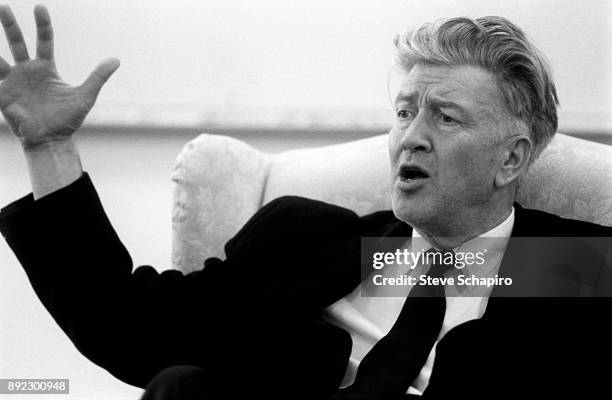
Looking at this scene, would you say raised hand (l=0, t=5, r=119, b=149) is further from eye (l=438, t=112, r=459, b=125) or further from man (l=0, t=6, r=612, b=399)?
eye (l=438, t=112, r=459, b=125)

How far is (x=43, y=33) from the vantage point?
1.22 m

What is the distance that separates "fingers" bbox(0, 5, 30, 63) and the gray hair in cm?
69

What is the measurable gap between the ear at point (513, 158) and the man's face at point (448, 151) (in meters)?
0.02

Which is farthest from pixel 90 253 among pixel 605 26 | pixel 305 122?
pixel 605 26

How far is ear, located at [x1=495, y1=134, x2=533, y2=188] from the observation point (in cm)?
139

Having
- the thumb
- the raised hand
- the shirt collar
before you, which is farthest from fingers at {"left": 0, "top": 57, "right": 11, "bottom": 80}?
the shirt collar

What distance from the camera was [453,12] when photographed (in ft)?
7.17

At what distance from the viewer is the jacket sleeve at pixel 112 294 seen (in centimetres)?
124

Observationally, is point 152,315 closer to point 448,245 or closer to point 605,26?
point 448,245

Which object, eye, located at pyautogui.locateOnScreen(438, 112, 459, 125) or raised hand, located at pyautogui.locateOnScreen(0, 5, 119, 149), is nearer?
raised hand, located at pyautogui.locateOnScreen(0, 5, 119, 149)

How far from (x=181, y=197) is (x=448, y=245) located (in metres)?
0.58

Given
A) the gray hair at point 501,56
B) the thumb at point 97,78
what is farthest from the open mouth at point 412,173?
the thumb at point 97,78

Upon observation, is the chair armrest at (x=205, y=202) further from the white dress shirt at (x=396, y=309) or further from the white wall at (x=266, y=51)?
the white wall at (x=266, y=51)

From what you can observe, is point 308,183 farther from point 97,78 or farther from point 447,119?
point 97,78
